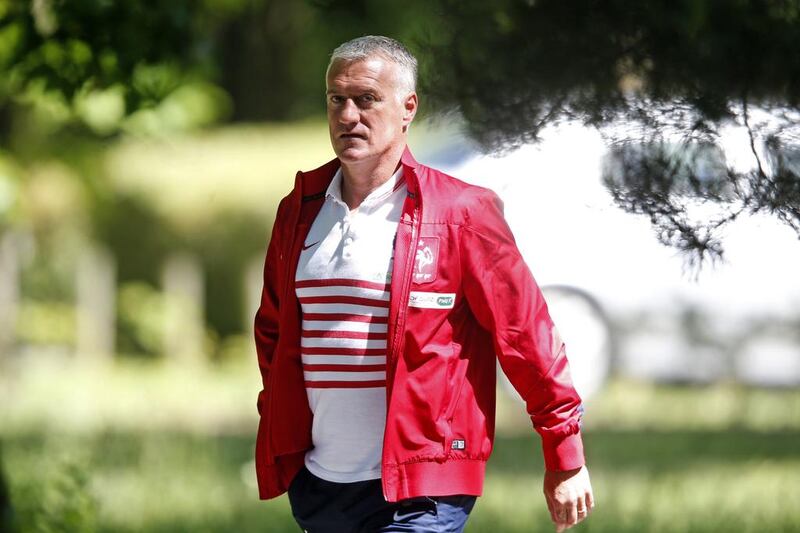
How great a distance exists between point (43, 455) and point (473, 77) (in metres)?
4.96

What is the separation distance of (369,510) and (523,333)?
58cm

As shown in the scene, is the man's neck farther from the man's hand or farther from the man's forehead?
the man's hand

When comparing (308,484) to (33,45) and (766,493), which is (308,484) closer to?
(33,45)

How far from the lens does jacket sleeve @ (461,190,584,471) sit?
9.86ft

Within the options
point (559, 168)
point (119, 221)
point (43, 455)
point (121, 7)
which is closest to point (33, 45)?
point (121, 7)

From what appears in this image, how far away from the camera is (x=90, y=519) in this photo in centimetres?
572

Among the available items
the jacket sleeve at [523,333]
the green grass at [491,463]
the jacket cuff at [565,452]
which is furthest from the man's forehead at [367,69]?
the green grass at [491,463]

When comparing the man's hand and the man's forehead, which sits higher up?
the man's forehead

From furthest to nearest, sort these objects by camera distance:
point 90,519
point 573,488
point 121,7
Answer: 1. point 90,519
2. point 121,7
3. point 573,488

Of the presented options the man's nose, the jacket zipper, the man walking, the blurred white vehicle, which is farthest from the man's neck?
the blurred white vehicle

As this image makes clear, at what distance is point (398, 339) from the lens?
3004 millimetres

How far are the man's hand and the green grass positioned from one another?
2.14 metres

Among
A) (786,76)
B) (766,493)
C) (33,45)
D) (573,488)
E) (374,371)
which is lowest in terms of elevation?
(766,493)

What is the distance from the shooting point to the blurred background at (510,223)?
3758 mm
